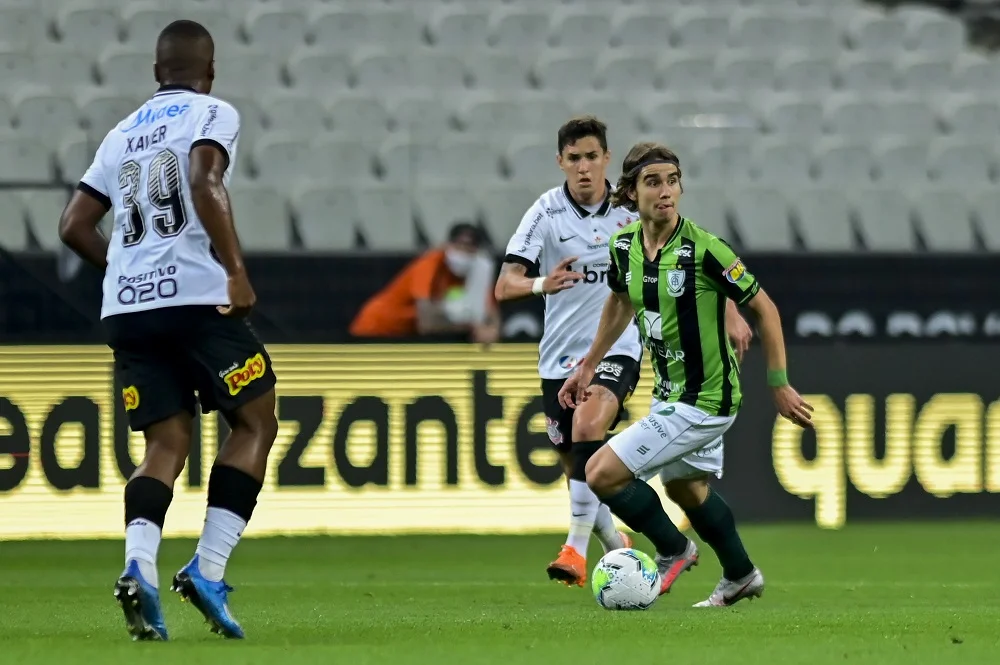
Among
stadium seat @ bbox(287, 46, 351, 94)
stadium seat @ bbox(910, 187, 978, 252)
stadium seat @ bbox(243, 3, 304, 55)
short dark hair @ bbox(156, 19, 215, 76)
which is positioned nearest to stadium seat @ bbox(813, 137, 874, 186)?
stadium seat @ bbox(910, 187, 978, 252)

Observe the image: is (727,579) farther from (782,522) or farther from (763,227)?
(763,227)

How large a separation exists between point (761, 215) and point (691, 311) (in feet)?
22.9

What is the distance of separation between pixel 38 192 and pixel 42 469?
173 centimetres

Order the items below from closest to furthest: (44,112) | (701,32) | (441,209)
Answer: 1. (441,209)
2. (44,112)
3. (701,32)

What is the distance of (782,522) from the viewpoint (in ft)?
37.8

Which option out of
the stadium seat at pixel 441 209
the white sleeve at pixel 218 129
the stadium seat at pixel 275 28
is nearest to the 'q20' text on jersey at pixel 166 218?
the white sleeve at pixel 218 129

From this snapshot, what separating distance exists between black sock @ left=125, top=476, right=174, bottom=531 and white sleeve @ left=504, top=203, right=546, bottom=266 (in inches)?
116

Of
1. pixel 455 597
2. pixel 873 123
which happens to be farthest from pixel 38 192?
pixel 873 123

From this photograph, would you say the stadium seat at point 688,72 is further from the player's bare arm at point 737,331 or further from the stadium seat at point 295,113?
the player's bare arm at point 737,331

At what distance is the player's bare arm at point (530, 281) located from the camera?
7.25m

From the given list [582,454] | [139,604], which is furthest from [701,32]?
[139,604]

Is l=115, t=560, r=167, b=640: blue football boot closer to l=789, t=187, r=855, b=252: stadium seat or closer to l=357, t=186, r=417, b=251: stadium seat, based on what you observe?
l=357, t=186, r=417, b=251: stadium seat

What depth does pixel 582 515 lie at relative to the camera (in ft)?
26.2

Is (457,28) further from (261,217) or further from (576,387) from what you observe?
(576,387)
